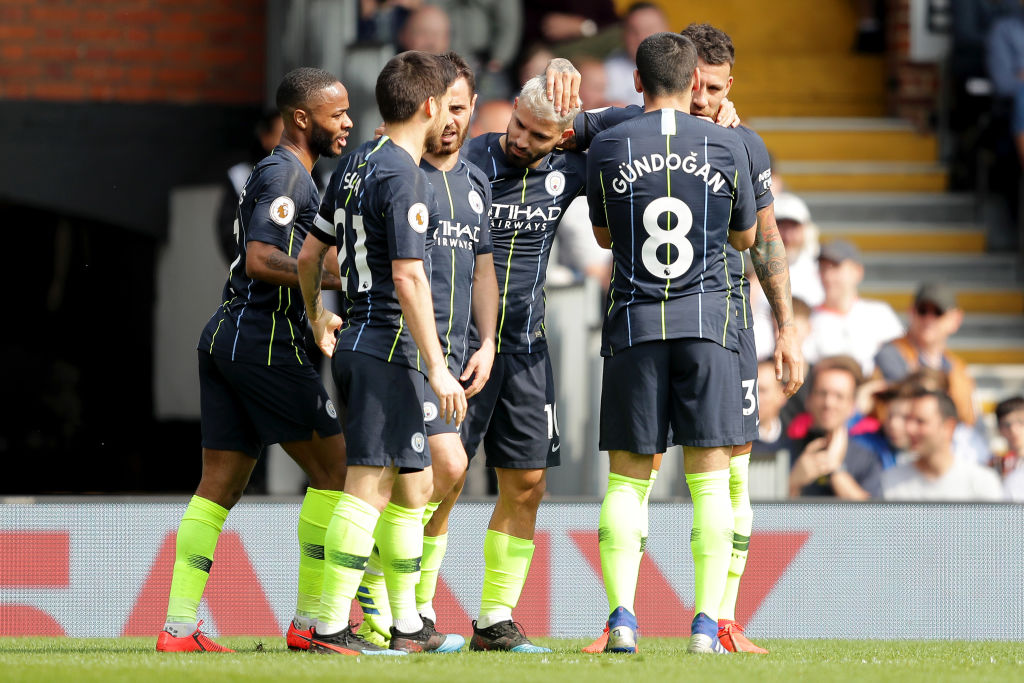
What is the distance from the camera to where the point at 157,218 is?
1080 centimetres

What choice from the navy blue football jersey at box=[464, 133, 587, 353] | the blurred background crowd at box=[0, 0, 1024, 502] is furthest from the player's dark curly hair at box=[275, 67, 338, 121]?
the blurred background crowd at box=[0, 0, 1024, 502]

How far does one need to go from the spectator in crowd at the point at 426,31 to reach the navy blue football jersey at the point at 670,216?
15.3ft

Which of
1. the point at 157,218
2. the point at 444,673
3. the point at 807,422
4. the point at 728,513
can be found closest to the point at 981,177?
the point at 807,422

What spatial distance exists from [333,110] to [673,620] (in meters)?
3.16

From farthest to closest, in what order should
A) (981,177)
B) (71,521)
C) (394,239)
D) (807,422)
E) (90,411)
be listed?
(981,177) < (90,411) < (807,422) < (71,521) < (394,239)

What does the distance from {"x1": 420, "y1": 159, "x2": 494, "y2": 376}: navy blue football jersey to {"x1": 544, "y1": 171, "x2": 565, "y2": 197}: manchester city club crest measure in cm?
42

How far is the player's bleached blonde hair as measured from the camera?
5.70 metres

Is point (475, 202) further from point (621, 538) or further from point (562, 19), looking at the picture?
point (562, 19)

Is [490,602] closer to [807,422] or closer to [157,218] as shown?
[807,422]

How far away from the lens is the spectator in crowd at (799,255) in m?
9.96

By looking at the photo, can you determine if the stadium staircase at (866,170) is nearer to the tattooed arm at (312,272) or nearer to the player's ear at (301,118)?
the player's ear at (301,118)

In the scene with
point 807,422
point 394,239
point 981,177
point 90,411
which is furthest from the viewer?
point 981,177

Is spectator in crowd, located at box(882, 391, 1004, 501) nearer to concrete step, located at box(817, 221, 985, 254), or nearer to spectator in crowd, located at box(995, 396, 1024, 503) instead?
spectator in crowd, located at box(995, 396, 1024, 503)

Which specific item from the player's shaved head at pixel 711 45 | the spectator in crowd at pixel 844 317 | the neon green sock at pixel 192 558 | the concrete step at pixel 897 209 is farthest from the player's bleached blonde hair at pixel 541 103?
the concrete step at pixel 897 209
